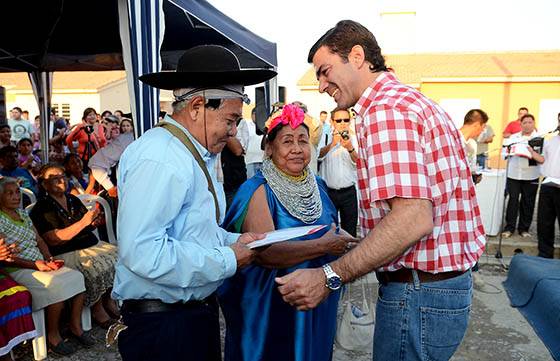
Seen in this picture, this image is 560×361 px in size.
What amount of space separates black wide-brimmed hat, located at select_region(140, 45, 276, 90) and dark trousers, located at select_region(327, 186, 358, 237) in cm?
422

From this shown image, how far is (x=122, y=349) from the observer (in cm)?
183

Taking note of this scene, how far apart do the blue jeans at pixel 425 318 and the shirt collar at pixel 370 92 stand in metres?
0.67

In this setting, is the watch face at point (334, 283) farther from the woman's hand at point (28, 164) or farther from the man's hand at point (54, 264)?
the woman's hand at point (28, 164)

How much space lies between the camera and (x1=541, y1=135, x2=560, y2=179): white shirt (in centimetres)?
649

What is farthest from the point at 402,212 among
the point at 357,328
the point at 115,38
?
the point at 115,38

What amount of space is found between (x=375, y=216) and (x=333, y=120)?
4.86m

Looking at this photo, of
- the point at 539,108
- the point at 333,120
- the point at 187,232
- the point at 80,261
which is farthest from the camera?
the point at 539,108

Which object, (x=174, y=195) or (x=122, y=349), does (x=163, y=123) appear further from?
(x=122, y=349)

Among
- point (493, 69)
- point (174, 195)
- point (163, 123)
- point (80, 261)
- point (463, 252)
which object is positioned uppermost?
point (493, 69)

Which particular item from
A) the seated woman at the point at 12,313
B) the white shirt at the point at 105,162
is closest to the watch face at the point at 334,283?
the seated woman at the point at 12,313

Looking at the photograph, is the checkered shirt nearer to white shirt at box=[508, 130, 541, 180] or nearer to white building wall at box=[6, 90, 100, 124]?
white shirt at box=[508, 130, 541, 180]

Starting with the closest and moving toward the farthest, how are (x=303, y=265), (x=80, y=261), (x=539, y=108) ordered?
(x=303, y=265) → (x=80, y=261) → (x=539, y=108)

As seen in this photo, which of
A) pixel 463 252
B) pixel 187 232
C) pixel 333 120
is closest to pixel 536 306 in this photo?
pixel 463 252

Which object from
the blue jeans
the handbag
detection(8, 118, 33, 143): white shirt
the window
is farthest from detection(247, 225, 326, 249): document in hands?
the window
